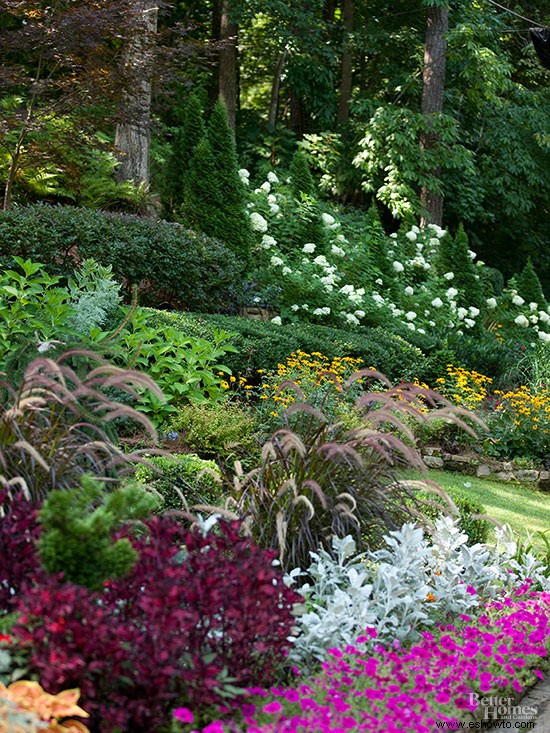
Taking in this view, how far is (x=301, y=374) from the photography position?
7.67 meters

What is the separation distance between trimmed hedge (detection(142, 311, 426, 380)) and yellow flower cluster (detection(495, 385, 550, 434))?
122 centimetres

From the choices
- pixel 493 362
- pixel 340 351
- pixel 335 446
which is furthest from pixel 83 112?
pixel 335 446

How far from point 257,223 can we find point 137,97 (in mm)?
2610

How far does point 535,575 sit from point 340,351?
5001 millimetres

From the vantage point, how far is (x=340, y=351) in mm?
8984

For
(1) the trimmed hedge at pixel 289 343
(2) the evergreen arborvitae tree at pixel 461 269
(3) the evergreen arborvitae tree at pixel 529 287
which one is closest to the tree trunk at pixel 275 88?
(2) the evergreen arborvitae tree at pixel 461 269

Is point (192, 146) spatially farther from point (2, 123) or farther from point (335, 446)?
point (335, 446)

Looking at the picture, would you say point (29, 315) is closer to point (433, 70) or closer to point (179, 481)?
point (179, 481)

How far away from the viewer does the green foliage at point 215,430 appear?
6055 millimetres

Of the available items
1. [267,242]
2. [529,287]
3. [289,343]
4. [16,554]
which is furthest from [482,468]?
[529,287]

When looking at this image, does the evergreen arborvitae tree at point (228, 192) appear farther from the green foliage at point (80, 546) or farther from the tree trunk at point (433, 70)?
the green foliage at point (80, 546)

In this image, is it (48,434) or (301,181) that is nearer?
(48,434)

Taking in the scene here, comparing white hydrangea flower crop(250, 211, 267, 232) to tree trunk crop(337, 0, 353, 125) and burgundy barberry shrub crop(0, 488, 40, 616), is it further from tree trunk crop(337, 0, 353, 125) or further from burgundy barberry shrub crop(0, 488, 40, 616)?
burgundy barberry shrub crop(0, 488, 40, 616)

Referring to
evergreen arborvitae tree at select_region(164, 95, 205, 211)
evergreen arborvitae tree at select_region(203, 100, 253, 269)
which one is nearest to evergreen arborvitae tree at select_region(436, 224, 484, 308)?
evergreen arborvitae tree at select_region(203, 100, 253, 269)
